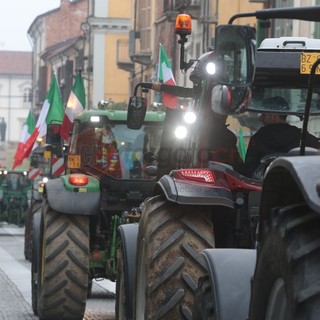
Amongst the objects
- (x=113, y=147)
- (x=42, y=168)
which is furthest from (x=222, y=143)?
(x=42, y=168)

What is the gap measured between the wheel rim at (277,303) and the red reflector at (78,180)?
8.74 m

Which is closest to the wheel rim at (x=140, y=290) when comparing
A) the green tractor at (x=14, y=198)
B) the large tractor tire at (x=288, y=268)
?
the large tractor tire at (x=288, y=268)

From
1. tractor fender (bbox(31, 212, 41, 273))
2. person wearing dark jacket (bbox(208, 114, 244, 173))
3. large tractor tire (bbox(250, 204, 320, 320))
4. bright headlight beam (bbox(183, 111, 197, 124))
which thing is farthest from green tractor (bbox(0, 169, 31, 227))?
large tractor tire (bbox(250, 204, 320, 320))

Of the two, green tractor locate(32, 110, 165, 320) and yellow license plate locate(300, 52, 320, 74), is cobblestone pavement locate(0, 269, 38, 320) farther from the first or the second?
yellow license plate locate(300, 52, 320, 74)

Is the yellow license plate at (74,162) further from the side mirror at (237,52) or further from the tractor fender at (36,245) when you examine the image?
the side mirror at (237,52)

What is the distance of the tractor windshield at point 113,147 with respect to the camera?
49.1 feet

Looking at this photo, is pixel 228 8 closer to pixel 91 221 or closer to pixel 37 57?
pixel 91 221

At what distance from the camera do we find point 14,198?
49.9 meters

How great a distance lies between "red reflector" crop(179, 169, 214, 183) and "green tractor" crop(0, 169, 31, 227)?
41.3 meters

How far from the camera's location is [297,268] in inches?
181

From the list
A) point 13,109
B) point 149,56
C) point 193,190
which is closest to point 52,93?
point 149,56

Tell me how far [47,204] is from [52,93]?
24527 mm

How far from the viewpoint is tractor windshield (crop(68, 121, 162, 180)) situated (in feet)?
49.1

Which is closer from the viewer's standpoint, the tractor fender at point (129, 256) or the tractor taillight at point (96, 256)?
the tractor fender at point (129, 256)
